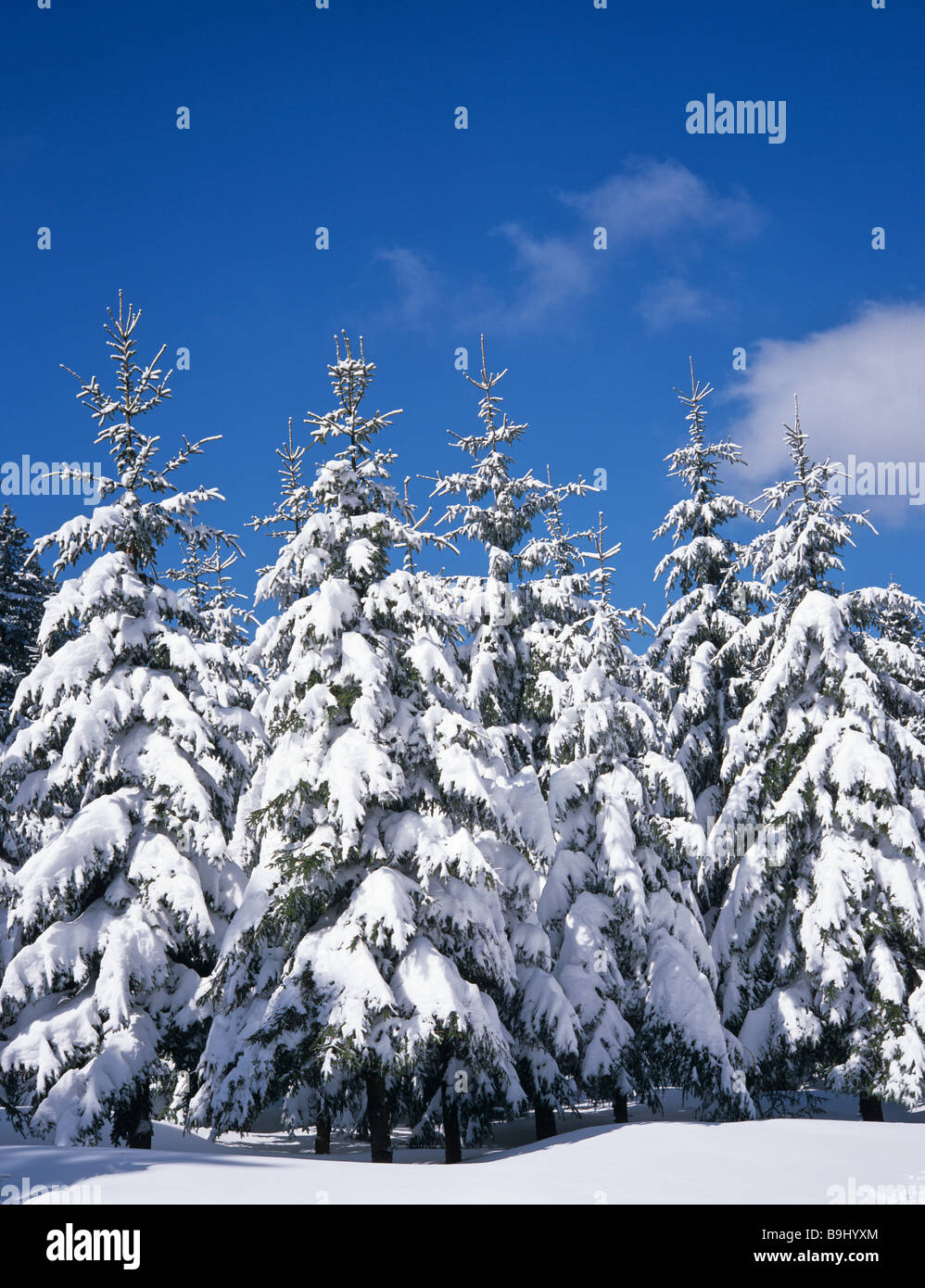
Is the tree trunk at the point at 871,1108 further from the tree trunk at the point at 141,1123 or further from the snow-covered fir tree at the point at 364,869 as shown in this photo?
the tree trunk at the point at 141,1123

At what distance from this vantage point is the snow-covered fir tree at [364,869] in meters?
13.9

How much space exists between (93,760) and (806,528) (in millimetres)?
16270

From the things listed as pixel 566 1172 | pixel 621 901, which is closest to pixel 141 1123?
pixel 566 1172

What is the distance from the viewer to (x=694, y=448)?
28688 millimetres

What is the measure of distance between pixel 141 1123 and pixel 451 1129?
5.19 metres

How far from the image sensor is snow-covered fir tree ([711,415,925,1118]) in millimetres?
19719

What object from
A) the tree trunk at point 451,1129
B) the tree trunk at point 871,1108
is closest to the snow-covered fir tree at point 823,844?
the tree trunk at point 871,1108

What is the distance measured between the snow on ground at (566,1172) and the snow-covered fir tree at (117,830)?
2734 mm

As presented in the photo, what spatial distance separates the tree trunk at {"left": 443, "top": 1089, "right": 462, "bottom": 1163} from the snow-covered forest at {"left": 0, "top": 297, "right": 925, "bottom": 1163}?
79 millimetres

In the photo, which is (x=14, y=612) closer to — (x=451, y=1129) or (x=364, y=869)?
(x=364, y=869)

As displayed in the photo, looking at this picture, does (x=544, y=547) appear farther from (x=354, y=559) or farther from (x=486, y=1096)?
(x=486, y=1096)

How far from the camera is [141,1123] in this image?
1653 cm
